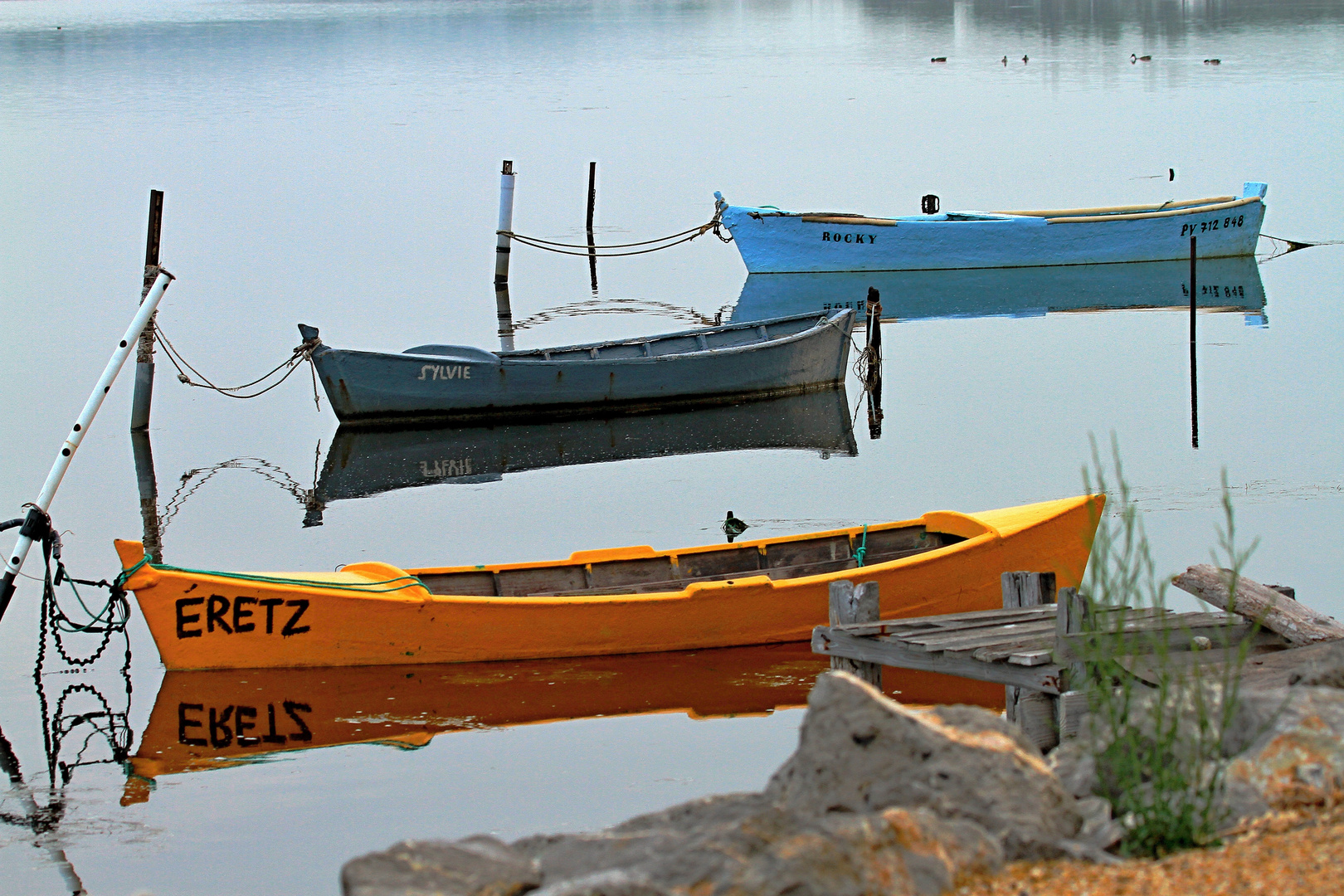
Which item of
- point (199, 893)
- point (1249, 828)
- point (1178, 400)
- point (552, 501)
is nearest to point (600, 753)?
point (199, 893)

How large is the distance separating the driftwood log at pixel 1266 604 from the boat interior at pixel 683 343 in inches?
463

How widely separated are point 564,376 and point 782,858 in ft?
49.2

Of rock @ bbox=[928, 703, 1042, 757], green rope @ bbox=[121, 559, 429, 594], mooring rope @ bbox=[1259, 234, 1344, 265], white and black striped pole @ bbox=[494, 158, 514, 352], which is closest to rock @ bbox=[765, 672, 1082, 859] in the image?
rock @ bbox=[928, 703, 1042, 757]

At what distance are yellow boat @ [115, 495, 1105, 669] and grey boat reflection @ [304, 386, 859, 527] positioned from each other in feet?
22.2

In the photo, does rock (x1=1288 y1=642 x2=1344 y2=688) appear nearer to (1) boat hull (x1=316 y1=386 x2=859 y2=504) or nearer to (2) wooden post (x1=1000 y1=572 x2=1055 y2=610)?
(2) wooden post (x1=1000 y1=572 x2=1055 y2=610)

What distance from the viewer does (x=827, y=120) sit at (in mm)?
62281

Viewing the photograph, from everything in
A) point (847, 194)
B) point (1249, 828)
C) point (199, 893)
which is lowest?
point (199, 893)

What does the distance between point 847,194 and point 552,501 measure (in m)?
27.3

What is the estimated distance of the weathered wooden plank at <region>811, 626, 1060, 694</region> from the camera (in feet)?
26.0

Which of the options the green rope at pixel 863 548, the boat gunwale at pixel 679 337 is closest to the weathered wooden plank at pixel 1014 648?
the green rope at pixel 863 548

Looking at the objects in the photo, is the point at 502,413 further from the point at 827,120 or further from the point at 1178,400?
the point at 827,120

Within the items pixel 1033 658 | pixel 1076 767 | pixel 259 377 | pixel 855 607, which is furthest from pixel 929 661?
pixel 259 377

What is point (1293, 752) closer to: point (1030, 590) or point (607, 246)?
point (1030, 590)

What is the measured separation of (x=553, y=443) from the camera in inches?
765
